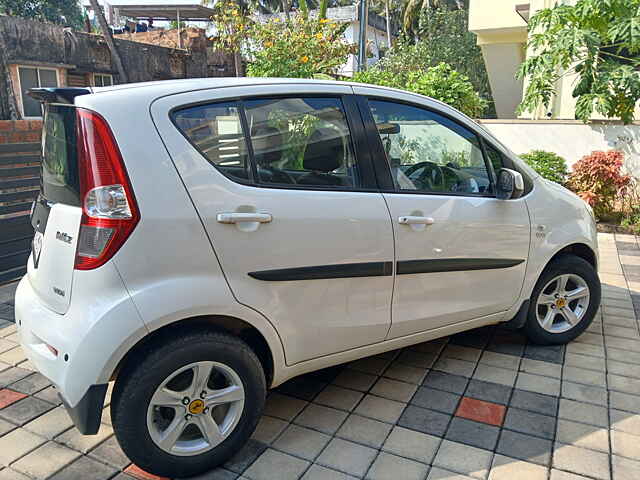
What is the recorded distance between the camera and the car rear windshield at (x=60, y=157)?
2.27m

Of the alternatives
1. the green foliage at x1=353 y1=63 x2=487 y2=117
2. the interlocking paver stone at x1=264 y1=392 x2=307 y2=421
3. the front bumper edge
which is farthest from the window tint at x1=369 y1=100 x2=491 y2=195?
the green foliage at x1=353 y1=63 x2=487 y2=117

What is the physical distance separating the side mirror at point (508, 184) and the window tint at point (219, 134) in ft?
5.34

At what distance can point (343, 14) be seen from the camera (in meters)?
34.0

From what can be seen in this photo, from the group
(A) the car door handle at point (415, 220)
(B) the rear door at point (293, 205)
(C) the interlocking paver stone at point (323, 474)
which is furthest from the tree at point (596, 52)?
(C) the interlocking paver stone at point (323, 474)

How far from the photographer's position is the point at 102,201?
2152 millimetres

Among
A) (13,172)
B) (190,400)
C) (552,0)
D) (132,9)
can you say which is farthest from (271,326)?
(132,9)

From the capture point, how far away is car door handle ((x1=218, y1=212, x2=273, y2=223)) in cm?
232

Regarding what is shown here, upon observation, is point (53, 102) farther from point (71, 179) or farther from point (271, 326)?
point (271, 326)

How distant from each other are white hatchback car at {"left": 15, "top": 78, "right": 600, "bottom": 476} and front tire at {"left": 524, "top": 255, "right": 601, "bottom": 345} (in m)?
0.63

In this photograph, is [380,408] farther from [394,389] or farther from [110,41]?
[110,41]

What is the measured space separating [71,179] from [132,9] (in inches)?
1277

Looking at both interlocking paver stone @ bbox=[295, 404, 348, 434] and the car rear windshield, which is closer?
the car rear windshield

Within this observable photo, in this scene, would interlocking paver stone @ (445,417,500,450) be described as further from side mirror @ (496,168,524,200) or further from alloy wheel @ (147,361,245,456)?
side mirror @ (496,168,524,200)

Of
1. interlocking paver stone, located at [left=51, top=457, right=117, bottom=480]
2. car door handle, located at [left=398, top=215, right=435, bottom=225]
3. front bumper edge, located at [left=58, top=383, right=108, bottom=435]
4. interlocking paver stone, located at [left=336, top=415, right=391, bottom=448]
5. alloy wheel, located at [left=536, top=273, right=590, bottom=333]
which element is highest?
car door handle, located at [left=398, top=215, right=435, bottom=225]
